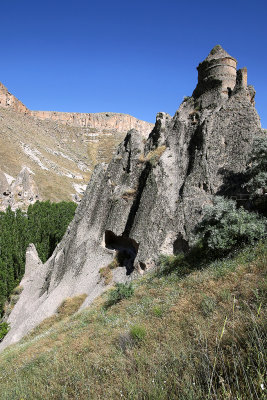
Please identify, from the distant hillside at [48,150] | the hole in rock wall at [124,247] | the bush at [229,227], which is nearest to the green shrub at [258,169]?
the bush at [229,227]

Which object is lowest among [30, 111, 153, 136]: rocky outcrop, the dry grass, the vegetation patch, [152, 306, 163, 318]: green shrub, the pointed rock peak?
the dry grass

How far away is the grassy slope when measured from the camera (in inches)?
136

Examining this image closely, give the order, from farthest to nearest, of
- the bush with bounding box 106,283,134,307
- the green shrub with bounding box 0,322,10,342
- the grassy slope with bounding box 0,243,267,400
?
the green shrub with bounding box 0,322,10,342, the bush with bounding box 106,283,134,307, the grassy slope with bounding box 0,243,267,400

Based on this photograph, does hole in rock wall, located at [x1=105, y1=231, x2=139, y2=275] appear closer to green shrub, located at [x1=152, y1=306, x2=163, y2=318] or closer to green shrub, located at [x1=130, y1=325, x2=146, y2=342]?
green shrub, located at [x1=152, y1=306, x2=163, y2=318]

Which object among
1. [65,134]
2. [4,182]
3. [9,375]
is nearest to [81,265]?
[9,375]

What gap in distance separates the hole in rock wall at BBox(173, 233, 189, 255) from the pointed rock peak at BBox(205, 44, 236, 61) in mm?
9575

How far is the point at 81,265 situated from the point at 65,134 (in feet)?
546

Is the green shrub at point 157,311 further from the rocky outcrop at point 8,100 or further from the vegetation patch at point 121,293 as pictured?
the rocky outcrop at point 8,100

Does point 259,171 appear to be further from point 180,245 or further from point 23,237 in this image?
point 23,237

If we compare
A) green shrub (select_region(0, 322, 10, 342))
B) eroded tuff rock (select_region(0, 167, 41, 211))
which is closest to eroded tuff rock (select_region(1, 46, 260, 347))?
green shrub (select_region(0, 322, 10, 342))

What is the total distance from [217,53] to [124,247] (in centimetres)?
1121

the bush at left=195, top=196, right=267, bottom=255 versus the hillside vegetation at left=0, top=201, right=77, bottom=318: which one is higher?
the bush at left=195, top=196, right=267, bottom=255

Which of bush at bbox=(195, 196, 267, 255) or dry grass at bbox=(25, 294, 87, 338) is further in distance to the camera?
dry grass at bbox=(25, 294, 87, 338)

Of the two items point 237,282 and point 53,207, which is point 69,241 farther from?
point 53,207
